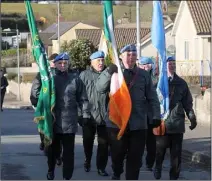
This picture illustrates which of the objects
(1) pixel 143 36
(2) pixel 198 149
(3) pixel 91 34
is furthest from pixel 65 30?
(2) pixel 198 149

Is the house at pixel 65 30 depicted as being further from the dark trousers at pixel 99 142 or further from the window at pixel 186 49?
the dark trousers at pixel 99 142

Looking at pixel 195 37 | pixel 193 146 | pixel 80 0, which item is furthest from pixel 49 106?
pixel 80 0

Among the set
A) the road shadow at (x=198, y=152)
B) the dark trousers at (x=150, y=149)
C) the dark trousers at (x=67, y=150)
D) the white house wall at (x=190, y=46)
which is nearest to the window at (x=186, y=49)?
the white house wall at (x=190, y=46)

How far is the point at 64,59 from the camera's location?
10.4m

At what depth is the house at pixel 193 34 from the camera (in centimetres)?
4272

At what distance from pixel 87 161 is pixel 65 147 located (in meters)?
2.02

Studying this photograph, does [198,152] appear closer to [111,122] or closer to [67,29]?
[111,122]

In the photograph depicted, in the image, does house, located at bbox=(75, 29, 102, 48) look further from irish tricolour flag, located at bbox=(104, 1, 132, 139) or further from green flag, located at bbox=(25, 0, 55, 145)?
irish tricolour flag, located at bbox=(104, 1, 132, 139)

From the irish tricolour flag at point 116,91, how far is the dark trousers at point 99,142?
2.82 m

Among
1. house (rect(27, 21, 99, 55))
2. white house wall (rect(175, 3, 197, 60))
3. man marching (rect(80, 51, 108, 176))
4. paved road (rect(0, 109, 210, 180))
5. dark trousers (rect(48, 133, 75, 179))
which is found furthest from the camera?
house (rect(27, 21, 99, 55))

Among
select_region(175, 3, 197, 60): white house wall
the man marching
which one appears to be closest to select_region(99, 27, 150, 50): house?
select_region(175, 3, 197, 60): white house wall

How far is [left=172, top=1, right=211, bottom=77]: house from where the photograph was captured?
42719 millimetres

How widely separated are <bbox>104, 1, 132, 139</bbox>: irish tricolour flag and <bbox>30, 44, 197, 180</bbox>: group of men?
3.3 inches

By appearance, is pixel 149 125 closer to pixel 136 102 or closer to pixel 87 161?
pixel 136 102
